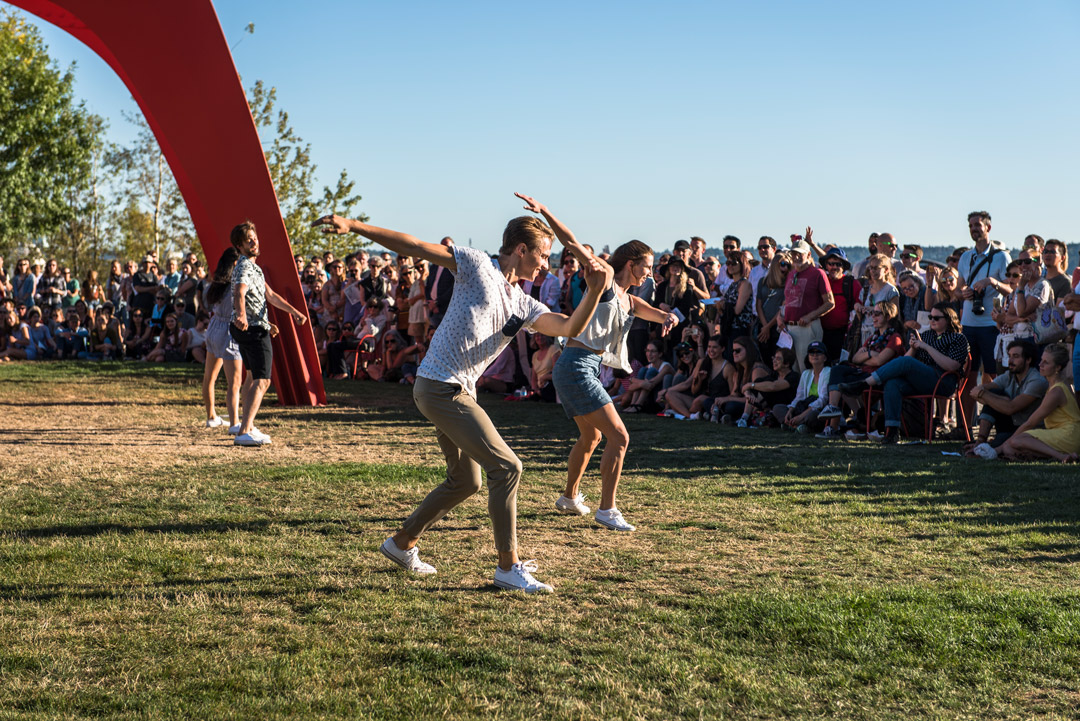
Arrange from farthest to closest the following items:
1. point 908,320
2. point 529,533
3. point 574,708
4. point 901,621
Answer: point 908,320
point 529,533
point 901,621
point 574,708

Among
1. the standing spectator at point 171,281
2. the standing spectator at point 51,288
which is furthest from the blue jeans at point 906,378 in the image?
the standing spectator at point 51,288

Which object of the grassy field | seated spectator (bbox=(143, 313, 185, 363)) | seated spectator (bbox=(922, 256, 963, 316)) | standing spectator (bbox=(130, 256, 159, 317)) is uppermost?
seated spectator (bbox=(922, 256, 963, 316))

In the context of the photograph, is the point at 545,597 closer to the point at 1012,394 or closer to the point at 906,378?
the point at 1012,394

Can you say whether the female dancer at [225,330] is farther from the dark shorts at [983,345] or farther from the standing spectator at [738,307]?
the dark shorts at [983,345]

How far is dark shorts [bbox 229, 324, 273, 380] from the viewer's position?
10.0 meters

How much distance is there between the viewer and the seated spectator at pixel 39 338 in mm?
21938

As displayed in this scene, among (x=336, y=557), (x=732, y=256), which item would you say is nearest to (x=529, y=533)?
(x=336, y=557)

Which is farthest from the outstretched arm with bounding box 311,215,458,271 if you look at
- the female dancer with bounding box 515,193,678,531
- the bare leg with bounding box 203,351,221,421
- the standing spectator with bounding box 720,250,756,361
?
the standing spectator with bounding box 720,250,756,361

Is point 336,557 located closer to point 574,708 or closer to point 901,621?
point 574,708

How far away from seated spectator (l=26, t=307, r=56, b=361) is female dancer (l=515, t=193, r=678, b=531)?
1844 cm

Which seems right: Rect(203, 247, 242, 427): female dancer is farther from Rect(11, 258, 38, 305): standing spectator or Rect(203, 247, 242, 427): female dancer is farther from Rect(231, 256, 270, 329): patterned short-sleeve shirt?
Rect(11, 258, 38, 305): standing spectator

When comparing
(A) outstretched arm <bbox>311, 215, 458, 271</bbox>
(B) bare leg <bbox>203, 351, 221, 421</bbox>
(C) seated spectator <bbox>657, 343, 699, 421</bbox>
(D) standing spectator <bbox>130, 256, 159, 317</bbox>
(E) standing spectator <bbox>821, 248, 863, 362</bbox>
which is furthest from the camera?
(D) standing spectator <bbox>130, 256, 159, 317</bbox>

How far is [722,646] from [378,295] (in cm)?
1509

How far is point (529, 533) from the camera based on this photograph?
21.0 feet
